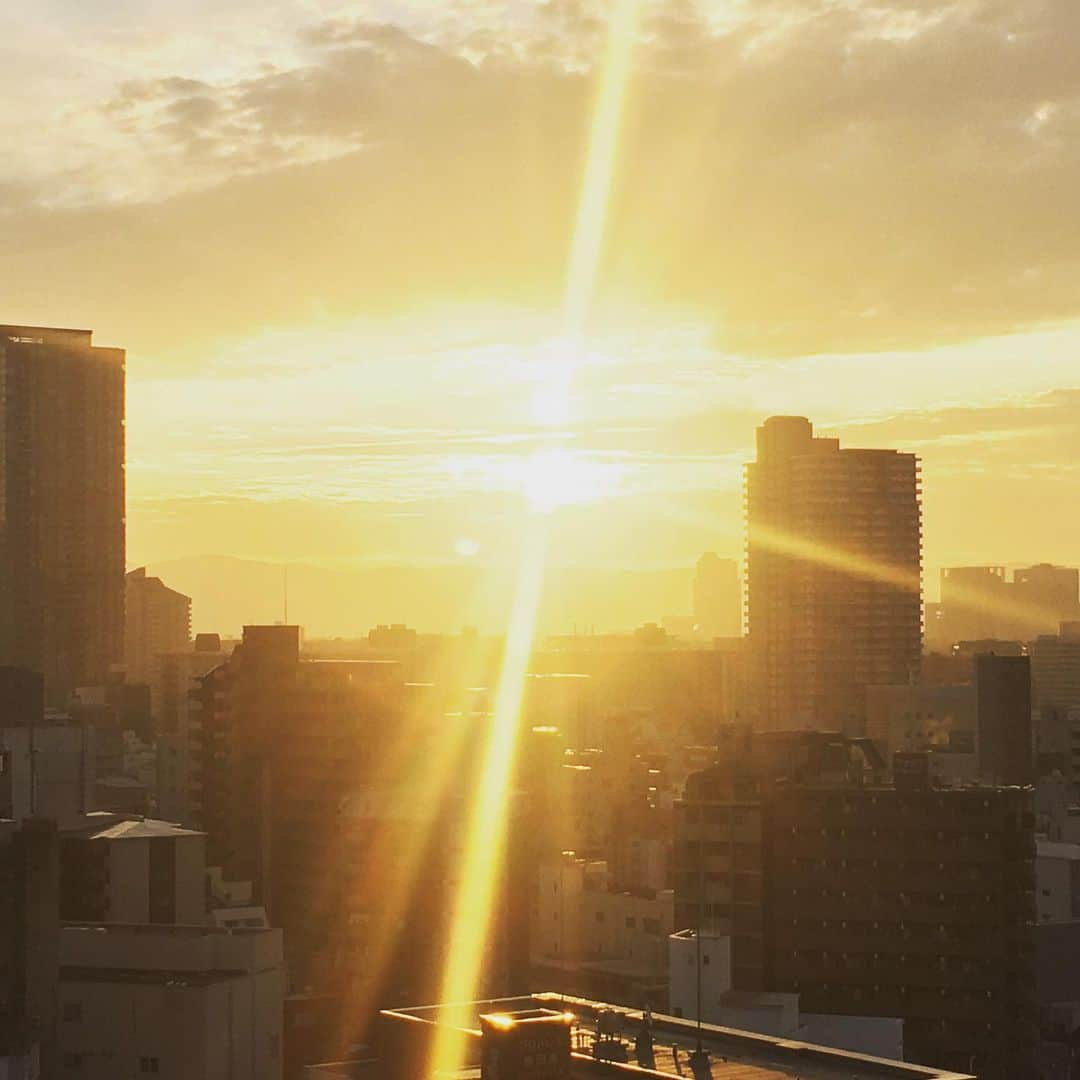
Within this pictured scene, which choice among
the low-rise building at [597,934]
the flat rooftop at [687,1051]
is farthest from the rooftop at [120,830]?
the flat rooftop at [687,1051]

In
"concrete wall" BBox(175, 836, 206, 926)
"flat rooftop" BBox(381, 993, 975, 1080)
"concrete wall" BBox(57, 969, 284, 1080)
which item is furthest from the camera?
"concrete wall" BBox(175, 836, 206, 926)

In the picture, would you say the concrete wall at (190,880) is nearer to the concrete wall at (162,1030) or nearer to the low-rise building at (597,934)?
the concrete wall at (162,1030)

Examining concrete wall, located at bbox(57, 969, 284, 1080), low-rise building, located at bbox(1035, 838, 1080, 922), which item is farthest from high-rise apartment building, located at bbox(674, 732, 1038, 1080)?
concrete wall, located at bbox(57, 969, 284, 1080)

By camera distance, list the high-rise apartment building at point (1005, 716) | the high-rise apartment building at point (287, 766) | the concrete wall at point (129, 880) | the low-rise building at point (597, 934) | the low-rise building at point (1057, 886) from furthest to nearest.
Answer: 1. the high-rise apartment building at point (1005, 716)
2. the low-rise building at point (1057, 886)
3. the high-rise apartment building at point (287, 766)
4. the low-rise building at point (597, 934)
5. the concrete wall at point (129, 880)

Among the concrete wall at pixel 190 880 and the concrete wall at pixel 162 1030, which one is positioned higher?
the concrete wall at pixel 190 880

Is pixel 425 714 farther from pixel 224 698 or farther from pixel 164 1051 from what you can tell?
pixel 164 1051

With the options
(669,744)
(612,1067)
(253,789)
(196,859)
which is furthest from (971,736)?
(612,1067)

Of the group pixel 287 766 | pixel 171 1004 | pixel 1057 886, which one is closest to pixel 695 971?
pixel 171 1004

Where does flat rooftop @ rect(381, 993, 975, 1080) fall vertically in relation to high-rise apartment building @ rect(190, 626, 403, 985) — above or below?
below

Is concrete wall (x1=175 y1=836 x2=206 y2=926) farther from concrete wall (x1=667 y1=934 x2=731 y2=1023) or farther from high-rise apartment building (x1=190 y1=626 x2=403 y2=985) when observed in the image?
concrete wall (x1=667 y1=934 x2=731 y2=1023)
